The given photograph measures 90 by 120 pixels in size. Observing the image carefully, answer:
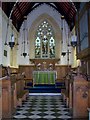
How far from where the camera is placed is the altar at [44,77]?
15.5 metres

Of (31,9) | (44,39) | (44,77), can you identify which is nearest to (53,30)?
(44,39)

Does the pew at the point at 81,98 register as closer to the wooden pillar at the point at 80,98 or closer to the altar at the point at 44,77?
the wooden pillar at the point at 80,98

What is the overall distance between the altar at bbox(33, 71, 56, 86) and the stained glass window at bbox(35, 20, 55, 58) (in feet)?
17.5

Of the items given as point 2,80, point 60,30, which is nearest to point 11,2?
point 60,30

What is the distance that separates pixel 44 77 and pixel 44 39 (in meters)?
6.27

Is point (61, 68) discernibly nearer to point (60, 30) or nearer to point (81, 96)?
point (60, 30)

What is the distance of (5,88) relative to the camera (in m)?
6.89

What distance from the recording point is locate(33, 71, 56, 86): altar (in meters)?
15.5

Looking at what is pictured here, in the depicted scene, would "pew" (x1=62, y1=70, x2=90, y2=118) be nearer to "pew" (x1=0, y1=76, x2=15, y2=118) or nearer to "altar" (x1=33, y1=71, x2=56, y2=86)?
"pew" (x1=0, y1=76, x2=15, y2=118)

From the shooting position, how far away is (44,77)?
51.3 ft

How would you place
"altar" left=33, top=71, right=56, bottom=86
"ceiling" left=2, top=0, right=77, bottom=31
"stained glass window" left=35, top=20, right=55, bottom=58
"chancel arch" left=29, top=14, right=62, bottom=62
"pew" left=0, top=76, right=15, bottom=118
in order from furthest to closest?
1. "stained glass window" left=35, top=20, right=55, bottom=58
2. "chancel arch" left=29, top=14, right=62, bottom=62
3. "ceiling" left=2, top=0, right=77, bottom=31
4. "altar" left=33, top=71, right=56, bottom=86
5. "pew" left=0, top=76, right=15, bottom=118

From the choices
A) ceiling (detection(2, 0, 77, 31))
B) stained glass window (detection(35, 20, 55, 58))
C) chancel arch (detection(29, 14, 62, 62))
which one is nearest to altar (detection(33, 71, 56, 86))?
ceiling (detection(2, 0, 77, 31))

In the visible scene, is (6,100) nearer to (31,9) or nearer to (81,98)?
(81,98)

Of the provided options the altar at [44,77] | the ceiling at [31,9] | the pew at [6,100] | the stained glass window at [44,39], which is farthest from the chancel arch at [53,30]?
the pew at [6,100]
